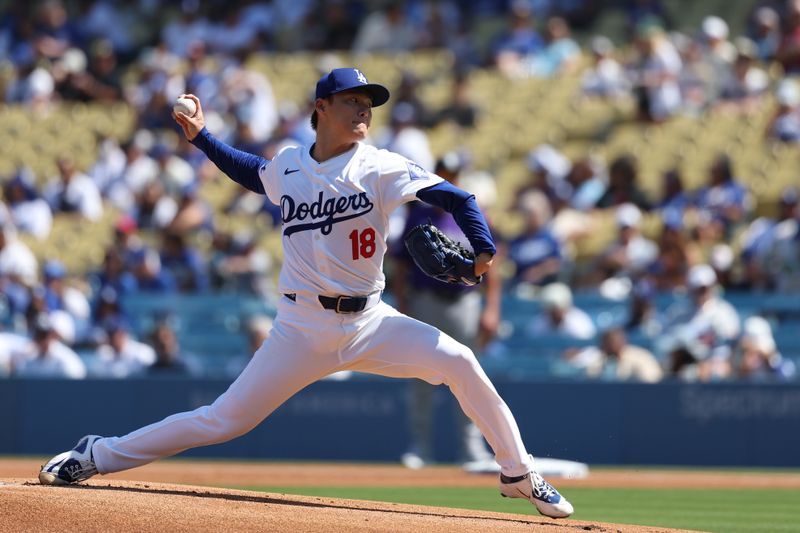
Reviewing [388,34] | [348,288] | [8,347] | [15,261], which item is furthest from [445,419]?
[388,34]

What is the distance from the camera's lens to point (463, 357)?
5.91 m

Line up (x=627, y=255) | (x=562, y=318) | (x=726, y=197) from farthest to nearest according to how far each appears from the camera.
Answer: (x=726, y=197)
(x=627, y=255)
(x=562, y=318)

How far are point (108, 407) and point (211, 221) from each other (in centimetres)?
313

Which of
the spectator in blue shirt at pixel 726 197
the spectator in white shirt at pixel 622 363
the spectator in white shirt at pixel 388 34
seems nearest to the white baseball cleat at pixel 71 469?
the spectator in white shirt at pixel 622 363

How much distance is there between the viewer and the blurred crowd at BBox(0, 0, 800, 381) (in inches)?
486

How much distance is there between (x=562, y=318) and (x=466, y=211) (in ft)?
22.5

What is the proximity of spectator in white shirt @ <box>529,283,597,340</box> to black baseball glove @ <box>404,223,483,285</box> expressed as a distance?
6.55m

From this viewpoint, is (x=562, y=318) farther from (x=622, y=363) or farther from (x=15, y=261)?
(x=15, y=261)

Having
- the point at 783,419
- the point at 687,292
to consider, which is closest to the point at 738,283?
the point at 687,292

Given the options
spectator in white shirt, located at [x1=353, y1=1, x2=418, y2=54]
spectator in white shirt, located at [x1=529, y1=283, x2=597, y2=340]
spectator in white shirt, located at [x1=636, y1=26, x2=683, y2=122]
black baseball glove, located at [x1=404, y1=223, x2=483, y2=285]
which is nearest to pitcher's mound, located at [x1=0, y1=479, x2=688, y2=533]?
black baseball glove, located at [x1=404, y1=223, x2=483, y2=285]

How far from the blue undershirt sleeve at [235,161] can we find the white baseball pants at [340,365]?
0.60 meters

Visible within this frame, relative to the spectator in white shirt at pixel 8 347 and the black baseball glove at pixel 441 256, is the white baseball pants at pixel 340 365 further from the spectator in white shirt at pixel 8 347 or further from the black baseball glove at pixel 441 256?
the spectator in white shirt at pixel 8 347

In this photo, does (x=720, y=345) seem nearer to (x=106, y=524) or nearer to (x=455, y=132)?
(x=455, y=132)

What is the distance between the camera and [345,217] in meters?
5.79
